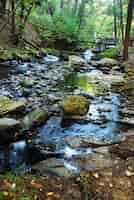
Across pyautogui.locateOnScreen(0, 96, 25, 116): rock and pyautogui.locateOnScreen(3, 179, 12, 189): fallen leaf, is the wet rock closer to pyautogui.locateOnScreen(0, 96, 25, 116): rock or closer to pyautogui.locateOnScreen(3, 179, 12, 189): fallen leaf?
pyautogui.locateOnScreen(3, 179, 12, 189): fallen leaf

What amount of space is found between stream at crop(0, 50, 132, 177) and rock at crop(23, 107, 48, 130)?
0.13 metres

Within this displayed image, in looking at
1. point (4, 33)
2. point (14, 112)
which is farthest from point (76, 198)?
point (4, 33)

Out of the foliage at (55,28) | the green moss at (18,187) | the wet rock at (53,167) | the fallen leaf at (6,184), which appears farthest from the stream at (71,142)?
the foliage at (55,28)

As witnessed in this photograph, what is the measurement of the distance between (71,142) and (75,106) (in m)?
1.60

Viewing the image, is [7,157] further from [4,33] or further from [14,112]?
[4,33]

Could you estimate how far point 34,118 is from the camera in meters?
5.46

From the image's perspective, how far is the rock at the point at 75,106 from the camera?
615 centimetres

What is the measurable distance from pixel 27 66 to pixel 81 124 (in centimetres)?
711

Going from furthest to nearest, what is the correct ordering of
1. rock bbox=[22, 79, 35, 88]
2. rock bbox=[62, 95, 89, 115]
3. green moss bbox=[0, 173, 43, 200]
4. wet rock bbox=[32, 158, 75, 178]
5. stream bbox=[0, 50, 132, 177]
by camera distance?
1. rock bbox=[22, 79, 35, 88]
2. rock bbox=[62, 95, 89, 115]
3. stream bbox=[0, 50, 132, 177]
4. wet rock bbox=[32, 158, 75, 178]
5. green moss bbox=[0, 173, 43, 200]

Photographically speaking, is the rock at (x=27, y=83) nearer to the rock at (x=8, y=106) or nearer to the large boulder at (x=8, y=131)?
the rock at (x=8, y=106)

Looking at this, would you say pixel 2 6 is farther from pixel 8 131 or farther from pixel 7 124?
pixel 8 131

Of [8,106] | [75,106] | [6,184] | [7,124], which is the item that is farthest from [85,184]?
[8,106]

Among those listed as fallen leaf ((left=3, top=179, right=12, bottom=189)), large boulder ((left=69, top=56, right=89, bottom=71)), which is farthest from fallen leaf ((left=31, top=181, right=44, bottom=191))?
large boulder ((left=69, top=56, right=89, bottom=71))

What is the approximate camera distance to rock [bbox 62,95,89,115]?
20.2ft
